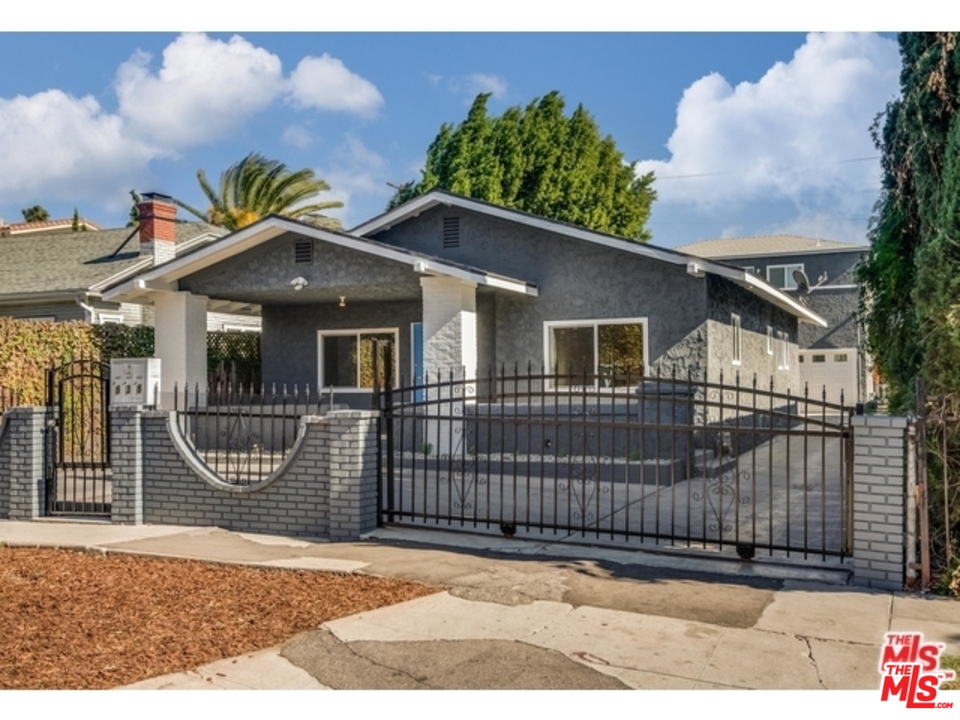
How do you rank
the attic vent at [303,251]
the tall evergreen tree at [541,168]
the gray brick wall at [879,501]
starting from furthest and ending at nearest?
the tall evergreen tree at [541,168], the attic vent at [303,251], the gray brick wall at [879,501]

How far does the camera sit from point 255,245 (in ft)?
57.9

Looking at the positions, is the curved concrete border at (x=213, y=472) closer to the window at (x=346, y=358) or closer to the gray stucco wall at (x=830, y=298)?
the window at (x=346, y=358)

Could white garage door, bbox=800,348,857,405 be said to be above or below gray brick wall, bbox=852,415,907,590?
above

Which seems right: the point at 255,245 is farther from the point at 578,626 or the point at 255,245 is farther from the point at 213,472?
the point at 578,626

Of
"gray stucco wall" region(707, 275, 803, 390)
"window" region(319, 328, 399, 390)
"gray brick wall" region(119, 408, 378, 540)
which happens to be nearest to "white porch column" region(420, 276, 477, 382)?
"window" region(319, 328, 399, 390)

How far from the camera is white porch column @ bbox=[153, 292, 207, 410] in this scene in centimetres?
1856

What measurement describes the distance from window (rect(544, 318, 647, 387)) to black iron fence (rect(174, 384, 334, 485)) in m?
4.72

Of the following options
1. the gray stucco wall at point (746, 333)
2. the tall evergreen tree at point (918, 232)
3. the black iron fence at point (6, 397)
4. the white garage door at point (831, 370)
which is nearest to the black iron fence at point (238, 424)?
the black iron fence at point (6, 397)

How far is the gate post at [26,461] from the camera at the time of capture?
33.9 ft

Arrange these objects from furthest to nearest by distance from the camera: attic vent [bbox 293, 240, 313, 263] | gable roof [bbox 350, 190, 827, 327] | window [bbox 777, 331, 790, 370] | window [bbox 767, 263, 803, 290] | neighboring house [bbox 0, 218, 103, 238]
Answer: neighboring house [bbox 0, 218, 103, 238]
window [bbox 767, 263, 803, 290]
window [bbox 777, 331, 790, 370]
attic vent [bbox 293, 240, 313, 263]
gable roof [bbox 350, 190, 827, 327]

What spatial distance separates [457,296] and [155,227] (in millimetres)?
10605

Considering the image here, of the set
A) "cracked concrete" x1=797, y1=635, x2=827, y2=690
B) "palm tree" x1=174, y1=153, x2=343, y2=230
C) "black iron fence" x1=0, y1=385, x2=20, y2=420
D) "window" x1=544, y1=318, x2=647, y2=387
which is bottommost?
A: "cracked concrete" x1=797, y1=635, x2=827, y2=690

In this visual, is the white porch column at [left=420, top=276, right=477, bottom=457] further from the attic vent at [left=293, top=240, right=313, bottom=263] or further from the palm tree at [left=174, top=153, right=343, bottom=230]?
the palm tree at [left=174, top=153, right=343, bottom=230]

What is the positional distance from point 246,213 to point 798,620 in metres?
33.6
